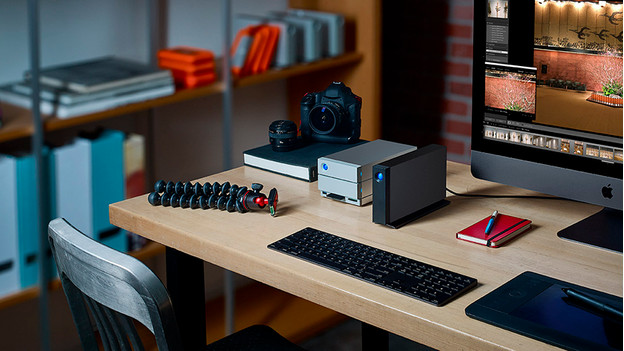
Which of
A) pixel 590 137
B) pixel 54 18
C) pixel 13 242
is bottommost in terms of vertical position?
pixel 13 242

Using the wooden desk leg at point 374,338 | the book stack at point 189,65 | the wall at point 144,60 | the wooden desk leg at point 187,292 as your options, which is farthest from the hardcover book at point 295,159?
the wall at point 144,60

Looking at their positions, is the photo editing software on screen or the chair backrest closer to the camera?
the chair backrest

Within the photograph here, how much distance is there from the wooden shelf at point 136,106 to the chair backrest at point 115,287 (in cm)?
90

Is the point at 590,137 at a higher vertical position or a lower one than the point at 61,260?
higher

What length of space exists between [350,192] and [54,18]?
1.34m

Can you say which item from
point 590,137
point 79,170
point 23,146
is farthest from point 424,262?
point 23,146

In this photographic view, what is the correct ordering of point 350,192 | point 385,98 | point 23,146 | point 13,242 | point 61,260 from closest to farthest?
point 61,260, point 350,192, point 13,242, point 23,146, point 385,98

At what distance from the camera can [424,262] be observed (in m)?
1.36

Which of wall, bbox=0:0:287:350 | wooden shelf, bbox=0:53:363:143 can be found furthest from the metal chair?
wall, bbox=0:0:287:350

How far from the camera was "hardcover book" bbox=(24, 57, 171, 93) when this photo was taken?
90.6 inches

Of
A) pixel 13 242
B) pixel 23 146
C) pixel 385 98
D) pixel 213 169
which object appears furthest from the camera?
pixel 385 98

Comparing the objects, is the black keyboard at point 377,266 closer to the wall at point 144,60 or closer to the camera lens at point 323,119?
the camera lens at point 323,119

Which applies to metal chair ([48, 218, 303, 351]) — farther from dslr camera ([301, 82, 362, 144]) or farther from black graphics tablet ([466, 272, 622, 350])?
dslr camera ([301, 82, 362, 144])

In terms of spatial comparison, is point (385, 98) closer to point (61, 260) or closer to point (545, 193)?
point (545, 193)
